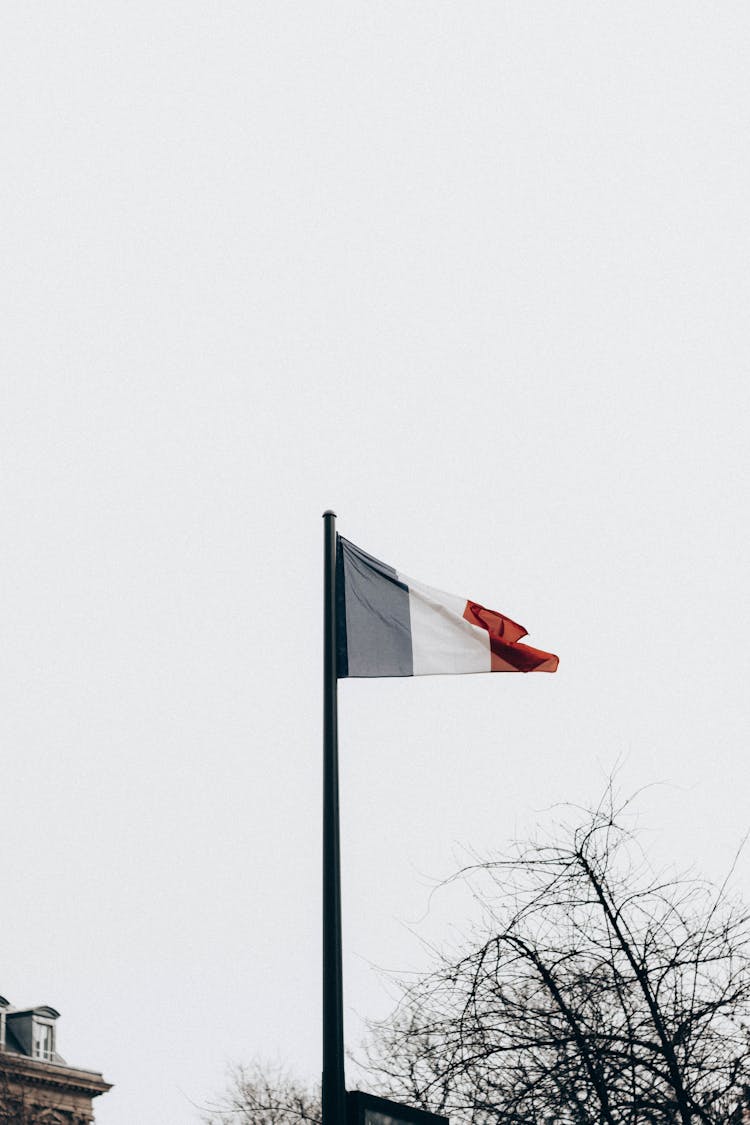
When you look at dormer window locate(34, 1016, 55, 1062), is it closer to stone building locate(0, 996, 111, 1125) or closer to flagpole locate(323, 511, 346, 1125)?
stone building locate(0, 996, 111, 1125)

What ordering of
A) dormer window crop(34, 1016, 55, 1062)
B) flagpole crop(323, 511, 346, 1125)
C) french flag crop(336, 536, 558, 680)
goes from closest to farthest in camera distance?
flagpole crop(323, 511, 346, 1125), french flag crop(336, 536, 558, 680), dormer window crop(34, 1016, 55, 1062)

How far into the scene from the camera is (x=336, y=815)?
854 centimetres

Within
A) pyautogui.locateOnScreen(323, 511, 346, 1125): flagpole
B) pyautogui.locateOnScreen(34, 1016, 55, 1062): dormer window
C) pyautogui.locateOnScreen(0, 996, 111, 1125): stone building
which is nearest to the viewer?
pyautogui.locateOnScreen(323, 511, 346, 1125): flagpole

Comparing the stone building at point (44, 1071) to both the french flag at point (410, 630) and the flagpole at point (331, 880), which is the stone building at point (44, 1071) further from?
the flagpole at point (331, 880)

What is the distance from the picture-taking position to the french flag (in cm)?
980

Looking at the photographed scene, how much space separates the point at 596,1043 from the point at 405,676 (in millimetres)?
2959

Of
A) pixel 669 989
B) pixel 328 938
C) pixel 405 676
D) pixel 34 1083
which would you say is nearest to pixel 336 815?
pixel 328 938

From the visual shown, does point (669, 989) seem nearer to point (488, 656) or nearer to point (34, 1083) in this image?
point (488, 656)

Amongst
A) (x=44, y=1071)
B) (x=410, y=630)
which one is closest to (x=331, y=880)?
(x=410, y=630)

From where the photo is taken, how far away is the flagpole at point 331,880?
24.7ft

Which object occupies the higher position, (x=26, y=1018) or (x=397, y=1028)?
(x=26, y=1018)

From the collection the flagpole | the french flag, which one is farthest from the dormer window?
the flagpole

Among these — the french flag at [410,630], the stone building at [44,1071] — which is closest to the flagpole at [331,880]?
the french flag at [410,630]

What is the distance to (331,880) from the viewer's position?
8258mm
